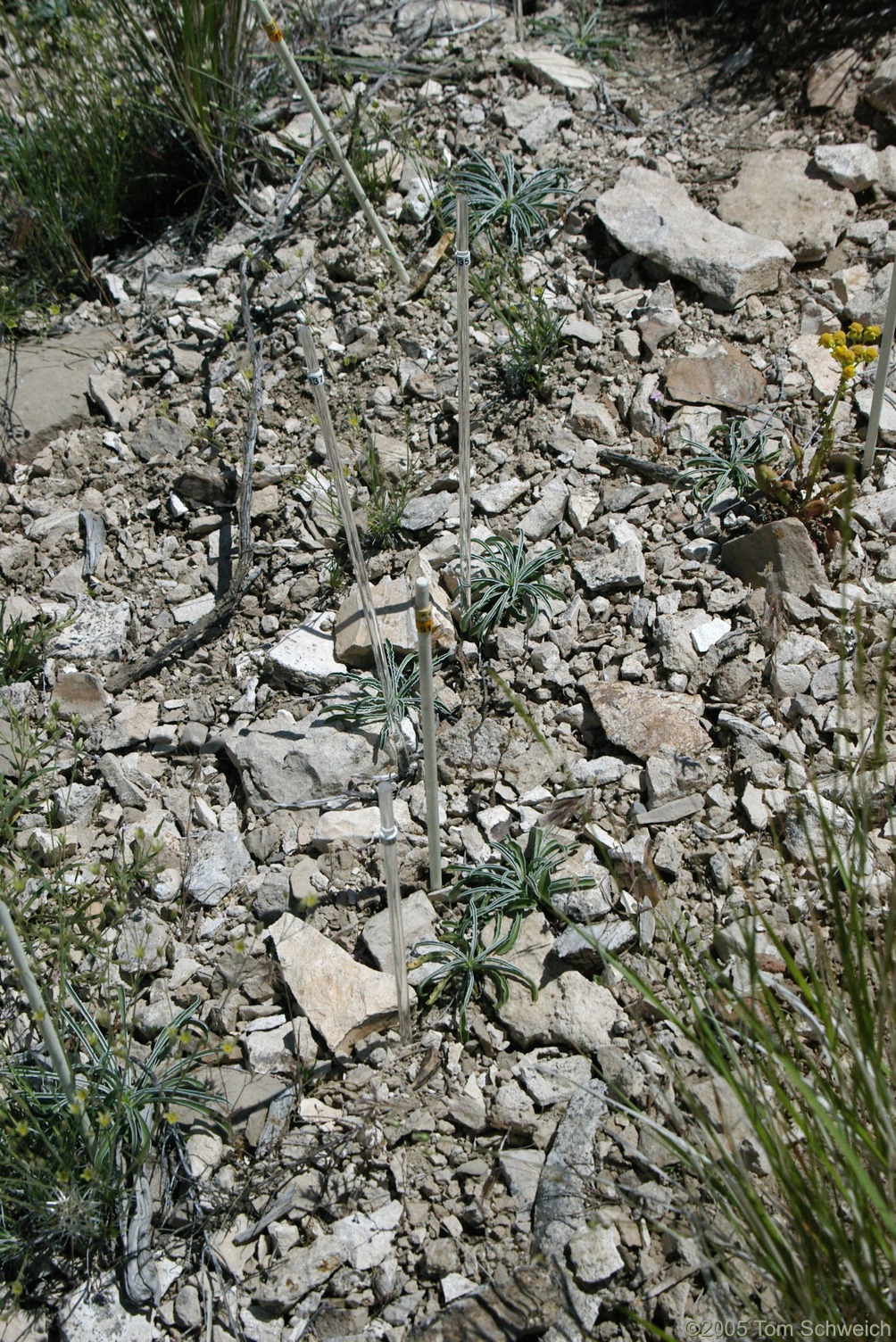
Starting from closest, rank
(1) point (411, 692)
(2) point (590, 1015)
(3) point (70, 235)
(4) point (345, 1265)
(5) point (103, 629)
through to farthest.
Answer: (4) point (345, 1265) → (2) point (590, 1015) → (1) point (411, 692) → (5) point (103, 629) → (3) point (70, 235)

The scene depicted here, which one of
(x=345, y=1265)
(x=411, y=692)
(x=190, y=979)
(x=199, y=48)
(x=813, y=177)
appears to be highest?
(x=199, y=48)

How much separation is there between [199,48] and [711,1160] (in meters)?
4.02

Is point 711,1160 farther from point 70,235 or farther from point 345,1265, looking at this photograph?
point 70,235

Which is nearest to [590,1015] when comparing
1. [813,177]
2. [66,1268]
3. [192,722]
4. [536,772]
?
[536,772]

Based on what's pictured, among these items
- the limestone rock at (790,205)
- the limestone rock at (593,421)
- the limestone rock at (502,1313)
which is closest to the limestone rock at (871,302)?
the limestone rock at (790,205)

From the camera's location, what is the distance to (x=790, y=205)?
11.9 ft

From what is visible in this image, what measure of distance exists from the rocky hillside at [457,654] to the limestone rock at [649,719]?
0.01 metres

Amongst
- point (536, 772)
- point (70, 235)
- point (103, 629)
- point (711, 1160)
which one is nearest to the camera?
point (711, 1160)

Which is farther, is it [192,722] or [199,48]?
[199,48]

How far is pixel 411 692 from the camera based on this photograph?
276 centimetres

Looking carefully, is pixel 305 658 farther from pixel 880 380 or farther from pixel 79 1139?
pixel 880 380

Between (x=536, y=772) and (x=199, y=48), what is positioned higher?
(x=199, y=48)

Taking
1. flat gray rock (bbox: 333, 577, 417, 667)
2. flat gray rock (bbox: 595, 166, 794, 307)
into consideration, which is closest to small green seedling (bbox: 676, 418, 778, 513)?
flat gray rock (bbox: 595, 166, 794, 307)

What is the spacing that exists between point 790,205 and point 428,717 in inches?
104
